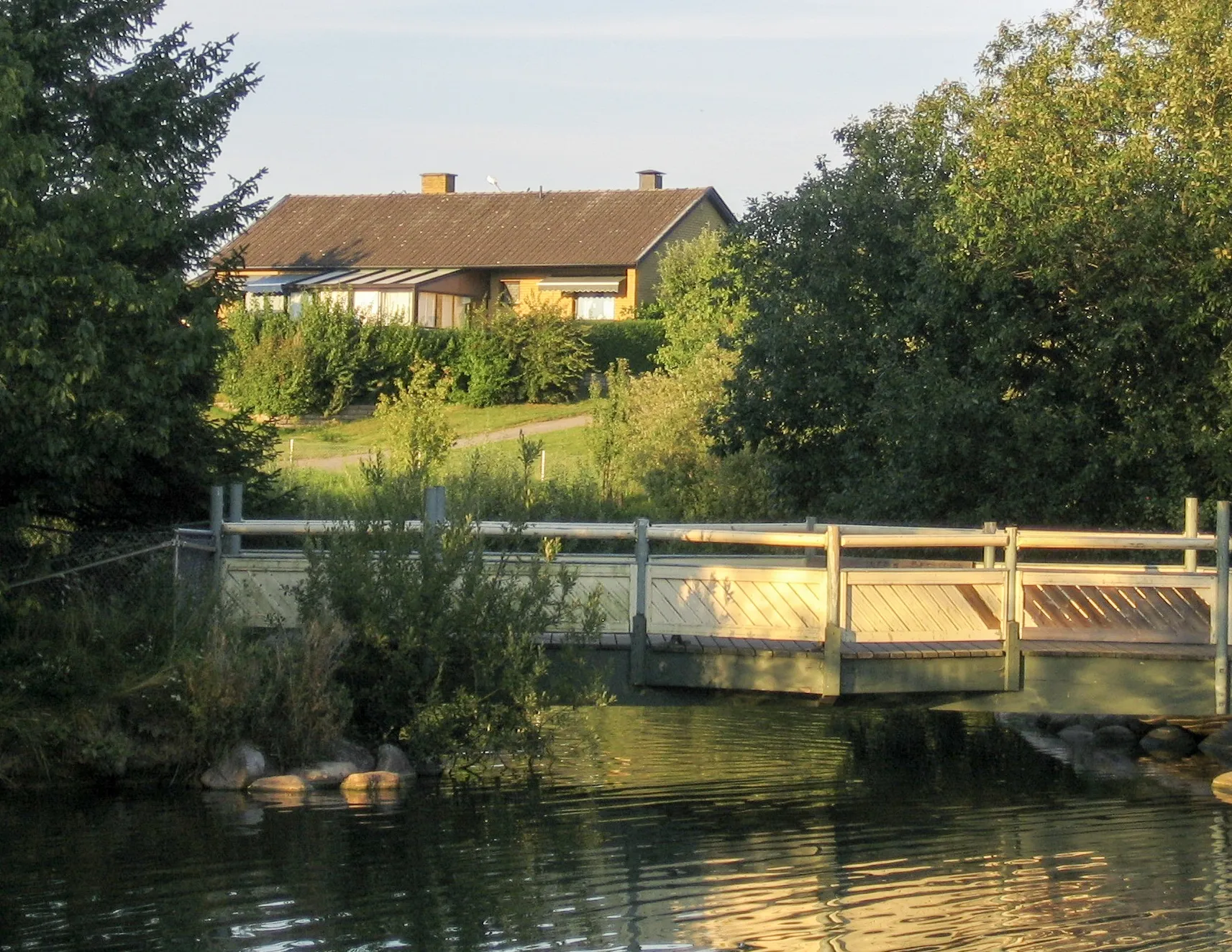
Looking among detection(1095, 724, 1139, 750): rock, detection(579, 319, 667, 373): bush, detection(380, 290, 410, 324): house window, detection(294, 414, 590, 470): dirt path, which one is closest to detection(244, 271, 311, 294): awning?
detection(380, 290, 410, 324): house window

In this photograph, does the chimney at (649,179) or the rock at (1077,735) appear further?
the chimney at (649,179)

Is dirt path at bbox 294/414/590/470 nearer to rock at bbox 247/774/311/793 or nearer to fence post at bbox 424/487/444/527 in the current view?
fence post at bbox 424/487/444/527

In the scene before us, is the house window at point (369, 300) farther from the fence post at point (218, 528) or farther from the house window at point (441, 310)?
the fence post at point (218, 528)

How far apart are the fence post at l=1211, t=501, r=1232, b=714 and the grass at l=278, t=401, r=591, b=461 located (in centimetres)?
3107

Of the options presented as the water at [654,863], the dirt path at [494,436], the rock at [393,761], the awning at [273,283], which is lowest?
the water at [654,863]

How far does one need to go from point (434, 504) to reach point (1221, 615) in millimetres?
7032

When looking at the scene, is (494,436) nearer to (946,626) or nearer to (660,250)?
(660,250)

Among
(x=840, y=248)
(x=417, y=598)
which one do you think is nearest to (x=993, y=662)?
(x=417, y=598)

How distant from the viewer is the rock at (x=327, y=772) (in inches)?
547

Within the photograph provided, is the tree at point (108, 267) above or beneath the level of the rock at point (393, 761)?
above

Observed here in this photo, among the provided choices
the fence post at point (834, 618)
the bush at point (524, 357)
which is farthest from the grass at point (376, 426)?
the fence post at point (834, 618)

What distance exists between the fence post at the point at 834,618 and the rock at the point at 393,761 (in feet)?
13.7

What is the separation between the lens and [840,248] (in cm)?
2205

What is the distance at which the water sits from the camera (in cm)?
954
